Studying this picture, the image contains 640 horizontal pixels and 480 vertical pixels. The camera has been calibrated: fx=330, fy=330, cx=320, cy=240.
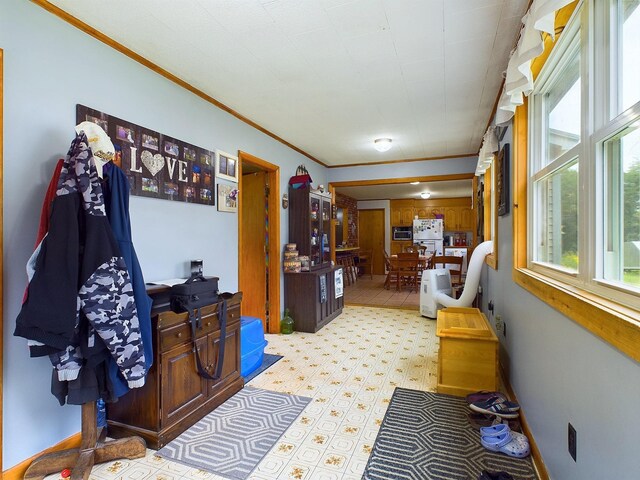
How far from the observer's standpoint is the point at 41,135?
1778 mm

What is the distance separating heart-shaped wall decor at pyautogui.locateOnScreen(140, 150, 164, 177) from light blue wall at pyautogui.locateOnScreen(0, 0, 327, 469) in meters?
0.21

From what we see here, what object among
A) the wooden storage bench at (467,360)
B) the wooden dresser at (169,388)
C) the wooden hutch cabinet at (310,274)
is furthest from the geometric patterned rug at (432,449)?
the wooden hutch cabinet at (310,274)

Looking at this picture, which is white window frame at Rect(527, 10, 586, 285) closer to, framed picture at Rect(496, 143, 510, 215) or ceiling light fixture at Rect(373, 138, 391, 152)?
framed picture at Rect(496, 143, 510, 215)

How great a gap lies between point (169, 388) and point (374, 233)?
932cm

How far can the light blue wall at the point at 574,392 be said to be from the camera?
0.90 metres

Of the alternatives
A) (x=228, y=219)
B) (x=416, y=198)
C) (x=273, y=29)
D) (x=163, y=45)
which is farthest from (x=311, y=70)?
(x=416, y=198)

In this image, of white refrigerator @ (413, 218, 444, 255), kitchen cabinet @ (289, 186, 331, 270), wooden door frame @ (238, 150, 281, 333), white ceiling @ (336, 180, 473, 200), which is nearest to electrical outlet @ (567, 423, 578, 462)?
wooden door frame @ (238, 150, 281, 333)

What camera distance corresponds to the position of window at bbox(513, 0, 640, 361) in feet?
3.30

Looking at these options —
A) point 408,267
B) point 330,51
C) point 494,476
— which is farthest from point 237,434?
point 408,267

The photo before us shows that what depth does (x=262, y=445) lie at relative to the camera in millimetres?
1931

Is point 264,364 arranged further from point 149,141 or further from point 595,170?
point 595,170

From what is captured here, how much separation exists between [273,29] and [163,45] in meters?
0.77

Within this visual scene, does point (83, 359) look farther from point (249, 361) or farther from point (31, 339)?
point (249, 361)

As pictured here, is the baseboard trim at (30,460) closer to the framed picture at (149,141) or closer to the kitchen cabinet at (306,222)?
the framed picture at (149,141)
